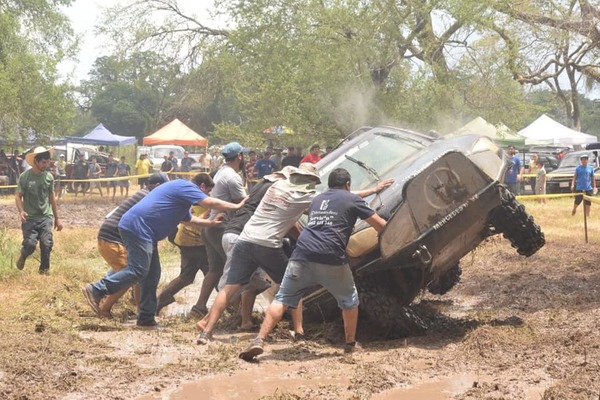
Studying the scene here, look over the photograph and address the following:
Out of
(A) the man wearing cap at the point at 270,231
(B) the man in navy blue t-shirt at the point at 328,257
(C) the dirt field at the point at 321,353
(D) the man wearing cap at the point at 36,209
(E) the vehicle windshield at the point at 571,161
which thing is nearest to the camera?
(C) the dirt field at the point at 321,353

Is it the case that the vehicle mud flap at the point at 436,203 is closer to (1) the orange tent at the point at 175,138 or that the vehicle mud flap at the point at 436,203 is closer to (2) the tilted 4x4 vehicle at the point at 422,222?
(2) the tilted 4x4 vehicle at the point at 422,222

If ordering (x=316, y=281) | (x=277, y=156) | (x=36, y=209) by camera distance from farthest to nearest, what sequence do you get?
(x=277, y=156), (x=36, y=209), (x=316, y=281)

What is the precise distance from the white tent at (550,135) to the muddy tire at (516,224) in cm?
2702

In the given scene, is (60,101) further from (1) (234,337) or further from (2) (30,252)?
(1) (234,337)

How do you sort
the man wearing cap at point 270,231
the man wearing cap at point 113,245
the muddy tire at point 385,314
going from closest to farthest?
the man wearing cap at point 270,231, the muddy tire at point 385,314, the man wearing cap at point 113,245

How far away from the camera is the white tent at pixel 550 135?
34969mm

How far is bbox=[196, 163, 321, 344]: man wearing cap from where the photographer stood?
7.46 meters

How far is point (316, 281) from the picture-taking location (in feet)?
23.3

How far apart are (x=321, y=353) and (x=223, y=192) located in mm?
1976

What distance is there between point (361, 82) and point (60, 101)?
364 inches

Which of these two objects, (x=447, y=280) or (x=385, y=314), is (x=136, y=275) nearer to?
(x=385, y=314)

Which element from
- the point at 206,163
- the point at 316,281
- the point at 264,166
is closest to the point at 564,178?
the point at 264,166

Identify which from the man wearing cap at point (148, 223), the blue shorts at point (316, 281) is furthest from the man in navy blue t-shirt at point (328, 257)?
the man wearing cap at point (148, 223)

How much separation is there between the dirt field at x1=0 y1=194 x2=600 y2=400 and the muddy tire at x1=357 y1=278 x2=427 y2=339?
0.12 metres
